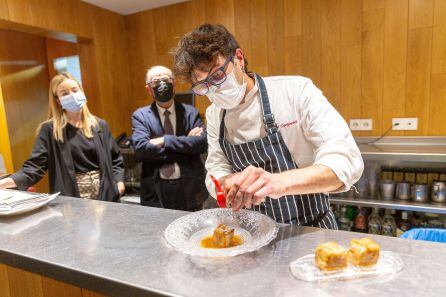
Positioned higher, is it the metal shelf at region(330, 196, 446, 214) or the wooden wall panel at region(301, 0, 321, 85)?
the wooden wall panel at region(301, 0, 321, 85)

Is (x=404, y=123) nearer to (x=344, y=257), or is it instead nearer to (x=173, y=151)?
(x=173, y=151)

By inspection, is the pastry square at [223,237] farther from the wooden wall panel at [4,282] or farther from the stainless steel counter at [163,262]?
the wooden wall panel at [4,282]

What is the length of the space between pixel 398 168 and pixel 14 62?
3.95 meters

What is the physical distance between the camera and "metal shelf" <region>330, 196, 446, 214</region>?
2074 millimetres

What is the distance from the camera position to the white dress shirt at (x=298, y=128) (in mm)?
930

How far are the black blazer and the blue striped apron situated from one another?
1.13m

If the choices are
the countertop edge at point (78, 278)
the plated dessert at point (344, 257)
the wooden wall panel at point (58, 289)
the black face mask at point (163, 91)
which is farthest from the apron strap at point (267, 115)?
the black face mask at point (163, 91)

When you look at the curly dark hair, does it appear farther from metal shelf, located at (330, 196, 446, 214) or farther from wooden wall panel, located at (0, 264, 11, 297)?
metal shelf, located at (330, 196, 446, 214)

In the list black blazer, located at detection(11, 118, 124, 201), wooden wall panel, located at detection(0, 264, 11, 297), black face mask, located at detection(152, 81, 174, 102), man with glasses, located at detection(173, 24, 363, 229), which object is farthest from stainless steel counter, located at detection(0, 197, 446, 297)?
black face mask, located at detection(152, 81, 174, 102)

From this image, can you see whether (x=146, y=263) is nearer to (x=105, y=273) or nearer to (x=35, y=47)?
(x=105, y=273)

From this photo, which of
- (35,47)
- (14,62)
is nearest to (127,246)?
(14,62)

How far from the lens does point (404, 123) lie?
2436 millimetres

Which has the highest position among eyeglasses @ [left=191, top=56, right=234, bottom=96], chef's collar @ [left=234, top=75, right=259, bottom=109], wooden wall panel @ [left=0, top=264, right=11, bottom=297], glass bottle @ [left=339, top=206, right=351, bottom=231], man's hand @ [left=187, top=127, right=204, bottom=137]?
eyeglasses @ [left=191, top=56, right=234, bottom=96]

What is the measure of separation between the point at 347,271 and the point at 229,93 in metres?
0.70
